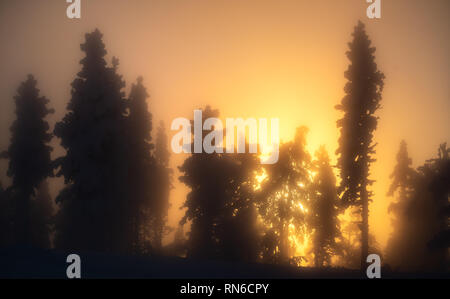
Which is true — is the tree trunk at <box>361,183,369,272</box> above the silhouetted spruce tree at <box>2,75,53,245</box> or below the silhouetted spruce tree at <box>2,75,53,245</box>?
below

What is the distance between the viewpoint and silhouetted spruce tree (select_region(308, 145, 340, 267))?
105ft

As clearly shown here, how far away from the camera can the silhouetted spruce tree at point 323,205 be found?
32031 millimetres

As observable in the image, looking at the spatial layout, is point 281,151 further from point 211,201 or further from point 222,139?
point 211,201

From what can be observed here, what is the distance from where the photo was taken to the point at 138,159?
34406 millimetres

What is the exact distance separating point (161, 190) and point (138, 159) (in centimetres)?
955

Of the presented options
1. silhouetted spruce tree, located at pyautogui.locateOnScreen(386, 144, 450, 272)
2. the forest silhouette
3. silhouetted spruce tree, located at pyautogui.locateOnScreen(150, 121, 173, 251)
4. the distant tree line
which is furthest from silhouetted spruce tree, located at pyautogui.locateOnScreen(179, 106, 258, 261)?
silhouetted spruce tree, located at pyautogui.locateOnScreen(386, 144, 450, 272)

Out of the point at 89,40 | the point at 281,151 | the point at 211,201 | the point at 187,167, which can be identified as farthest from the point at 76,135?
the point at 281,151

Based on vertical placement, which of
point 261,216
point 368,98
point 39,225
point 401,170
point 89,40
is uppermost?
point 89,40

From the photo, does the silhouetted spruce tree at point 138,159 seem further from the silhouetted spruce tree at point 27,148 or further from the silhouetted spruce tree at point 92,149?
the silhouetted spruce tree at point 27,148

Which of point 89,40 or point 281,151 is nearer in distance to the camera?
point 89,40

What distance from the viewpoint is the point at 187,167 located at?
33.3 m

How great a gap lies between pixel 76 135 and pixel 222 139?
13.2m

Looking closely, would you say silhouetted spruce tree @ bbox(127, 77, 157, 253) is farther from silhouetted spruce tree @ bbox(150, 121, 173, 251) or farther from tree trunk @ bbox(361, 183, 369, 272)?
tree trunk @ bbox(361, 183, 369, 272)

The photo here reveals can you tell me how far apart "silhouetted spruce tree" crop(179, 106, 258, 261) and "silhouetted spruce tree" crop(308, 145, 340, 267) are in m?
5.91
